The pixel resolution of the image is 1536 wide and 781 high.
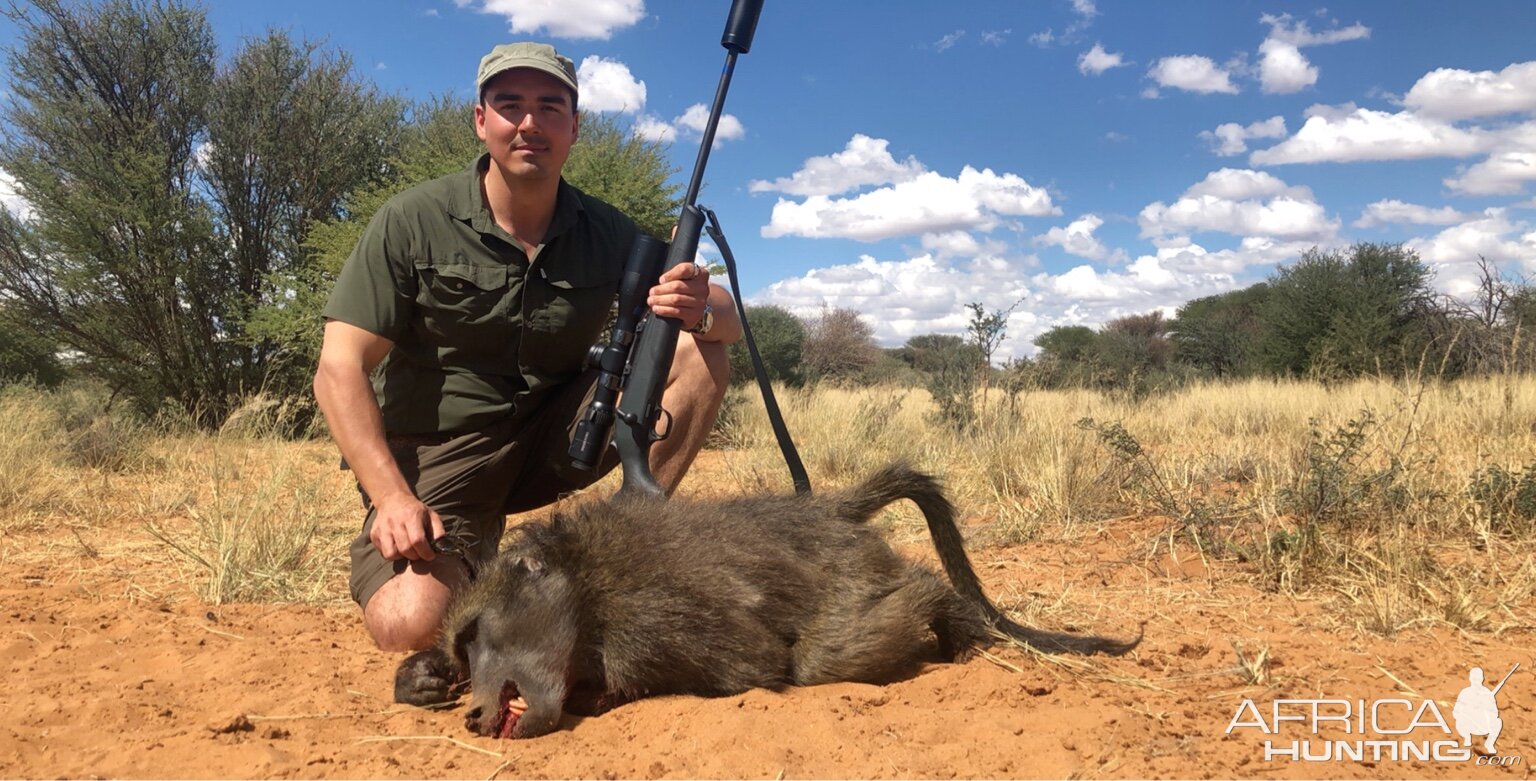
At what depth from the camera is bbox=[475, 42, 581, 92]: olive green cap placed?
3.35 meters

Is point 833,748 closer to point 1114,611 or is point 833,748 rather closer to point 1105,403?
point 1114,611

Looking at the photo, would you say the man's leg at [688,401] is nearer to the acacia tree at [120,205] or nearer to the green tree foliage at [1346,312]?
the acacia tree at [120,205]

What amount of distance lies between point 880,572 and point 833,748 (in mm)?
712

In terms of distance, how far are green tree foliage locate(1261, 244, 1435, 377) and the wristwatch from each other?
13.4m

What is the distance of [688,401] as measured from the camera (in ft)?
12.8

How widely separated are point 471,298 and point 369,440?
75cm

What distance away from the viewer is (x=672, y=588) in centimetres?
237

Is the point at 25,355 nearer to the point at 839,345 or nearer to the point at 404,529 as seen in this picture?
the point at 404,529

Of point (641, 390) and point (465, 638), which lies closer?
point (465, 638)

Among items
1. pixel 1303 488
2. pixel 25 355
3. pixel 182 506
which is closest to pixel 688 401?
pixel 1303 488

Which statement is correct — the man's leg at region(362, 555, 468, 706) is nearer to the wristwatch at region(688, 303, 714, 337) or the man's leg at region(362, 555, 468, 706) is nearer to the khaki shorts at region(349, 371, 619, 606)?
the khaki shorts at region(349, 371, 619, 606)

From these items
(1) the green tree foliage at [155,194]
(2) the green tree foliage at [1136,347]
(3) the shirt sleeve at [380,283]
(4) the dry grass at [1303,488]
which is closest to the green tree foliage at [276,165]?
(1) the green tree foliage at [155,194]

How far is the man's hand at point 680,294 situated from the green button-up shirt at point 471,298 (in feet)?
1.69

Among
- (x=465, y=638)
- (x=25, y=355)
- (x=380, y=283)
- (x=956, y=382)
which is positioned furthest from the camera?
(x=25, y=355)
